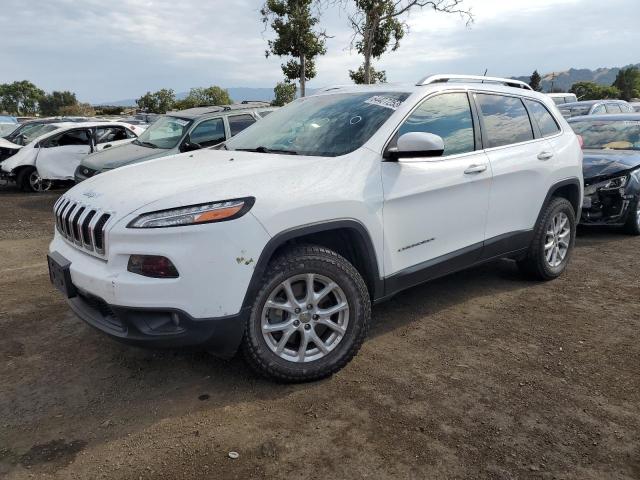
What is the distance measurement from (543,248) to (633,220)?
8.98ft

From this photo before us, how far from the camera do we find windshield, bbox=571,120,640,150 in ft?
23.9

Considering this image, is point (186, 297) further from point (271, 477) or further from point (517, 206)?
point (517, 206)

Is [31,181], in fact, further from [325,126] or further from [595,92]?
[595,92]

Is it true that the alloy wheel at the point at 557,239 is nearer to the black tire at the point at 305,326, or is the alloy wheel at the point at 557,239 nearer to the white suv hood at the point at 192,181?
the black tire at the point at 305,326

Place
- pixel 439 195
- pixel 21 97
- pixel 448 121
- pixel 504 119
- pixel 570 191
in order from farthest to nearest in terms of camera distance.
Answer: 1. pixel 21 97
2. pixel 570 191
3. pixel 504 119
4. pixel 448 121
5. pixel 439 195

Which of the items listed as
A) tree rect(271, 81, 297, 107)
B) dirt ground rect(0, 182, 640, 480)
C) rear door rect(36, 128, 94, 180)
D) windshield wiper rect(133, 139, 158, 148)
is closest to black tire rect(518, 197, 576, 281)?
dirt ground rect(0, 182, 640, 480)

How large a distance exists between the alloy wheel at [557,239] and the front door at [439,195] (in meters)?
1.07

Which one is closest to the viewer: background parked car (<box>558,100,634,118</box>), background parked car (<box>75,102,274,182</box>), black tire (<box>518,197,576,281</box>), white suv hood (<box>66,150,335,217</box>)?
white suv hood (<box>66,150,335,217</box>)

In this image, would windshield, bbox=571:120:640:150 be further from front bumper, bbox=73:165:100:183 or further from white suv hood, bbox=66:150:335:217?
front bumper, bbox=73:165:100:183

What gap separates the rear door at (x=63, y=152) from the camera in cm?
1124

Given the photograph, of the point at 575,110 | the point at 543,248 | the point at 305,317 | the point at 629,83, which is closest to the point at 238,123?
the point at 543,248

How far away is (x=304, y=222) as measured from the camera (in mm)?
2955

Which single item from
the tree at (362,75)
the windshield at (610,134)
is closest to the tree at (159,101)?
the tree at (362,75)

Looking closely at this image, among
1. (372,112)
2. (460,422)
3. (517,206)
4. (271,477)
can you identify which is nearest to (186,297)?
(271,477)
